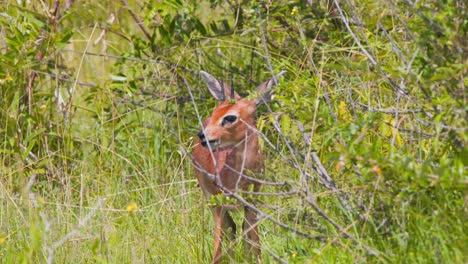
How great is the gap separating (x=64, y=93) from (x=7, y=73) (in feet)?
1.55

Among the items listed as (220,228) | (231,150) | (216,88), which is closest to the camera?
(220,228)

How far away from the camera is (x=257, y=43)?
6258mm

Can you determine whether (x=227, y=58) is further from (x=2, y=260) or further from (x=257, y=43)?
(x=2, y=260)

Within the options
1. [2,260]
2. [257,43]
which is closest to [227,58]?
[257,43]

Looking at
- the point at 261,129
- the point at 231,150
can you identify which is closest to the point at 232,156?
the point at 231,150

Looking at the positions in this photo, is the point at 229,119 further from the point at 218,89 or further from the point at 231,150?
the point at 218,89

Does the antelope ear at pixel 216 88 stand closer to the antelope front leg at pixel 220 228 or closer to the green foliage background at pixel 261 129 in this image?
the green foliage background at pixel 261 129

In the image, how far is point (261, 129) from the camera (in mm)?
5039

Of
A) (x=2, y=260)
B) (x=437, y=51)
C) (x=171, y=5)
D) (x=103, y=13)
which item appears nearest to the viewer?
(x=437, y=51)

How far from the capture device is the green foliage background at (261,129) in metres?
3.66

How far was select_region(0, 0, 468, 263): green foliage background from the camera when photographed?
12.0 feet

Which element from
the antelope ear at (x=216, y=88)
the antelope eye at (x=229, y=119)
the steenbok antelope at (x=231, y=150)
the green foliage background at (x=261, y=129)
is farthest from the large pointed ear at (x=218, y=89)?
the antelope eye at (x=229, y=119)

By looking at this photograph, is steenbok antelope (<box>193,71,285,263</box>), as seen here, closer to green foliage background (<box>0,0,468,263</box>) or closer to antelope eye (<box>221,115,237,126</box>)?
antelope eye (<box>221,115,237,126</box>)

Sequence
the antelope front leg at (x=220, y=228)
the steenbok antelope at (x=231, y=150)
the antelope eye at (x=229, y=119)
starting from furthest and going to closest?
the antelope eye at (x=229, y=119) → the steenbok antelope at (x=231, y=150) → the antelope front leg at (x=220, y=228)
